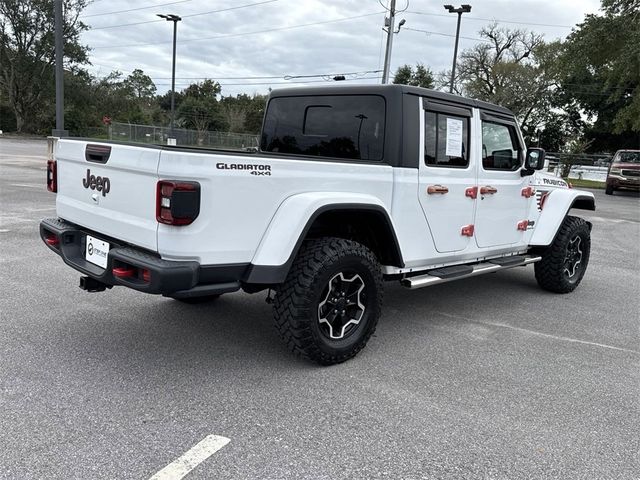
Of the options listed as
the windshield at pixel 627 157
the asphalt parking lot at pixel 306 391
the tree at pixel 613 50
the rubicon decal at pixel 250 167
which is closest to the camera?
the asphalt parking lot at pixel 306 391

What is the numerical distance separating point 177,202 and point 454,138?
2598 mm

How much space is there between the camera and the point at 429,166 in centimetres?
428

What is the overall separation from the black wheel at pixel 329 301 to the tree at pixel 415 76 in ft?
154

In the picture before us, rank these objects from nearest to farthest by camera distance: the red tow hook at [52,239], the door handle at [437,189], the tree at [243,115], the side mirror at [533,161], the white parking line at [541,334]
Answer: the red tow hook at [52,239] < the door handle at [437,189] < the white parking line at [541,334] < the side mirror at [533,161] < the tree at [243,115]

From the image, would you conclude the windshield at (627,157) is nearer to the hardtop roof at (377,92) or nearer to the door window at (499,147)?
the door window at (499,147)

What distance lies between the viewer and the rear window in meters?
4.20

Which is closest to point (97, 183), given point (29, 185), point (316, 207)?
point (316, 207)

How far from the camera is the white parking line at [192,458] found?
8.05 ft

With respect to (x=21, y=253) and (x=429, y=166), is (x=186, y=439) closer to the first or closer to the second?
(x=429, y=166)

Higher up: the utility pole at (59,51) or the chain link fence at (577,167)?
the utility pole at (59,51)

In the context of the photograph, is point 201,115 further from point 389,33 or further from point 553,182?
point 553,182

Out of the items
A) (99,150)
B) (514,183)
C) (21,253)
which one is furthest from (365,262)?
(21,253)

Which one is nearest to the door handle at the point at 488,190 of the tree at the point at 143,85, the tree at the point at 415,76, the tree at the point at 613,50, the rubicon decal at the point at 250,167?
the rubicon decal at the point at 250,167

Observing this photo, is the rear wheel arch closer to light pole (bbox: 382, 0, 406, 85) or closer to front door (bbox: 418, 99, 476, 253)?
front door (bbox: 418, 99, 476, 253)
